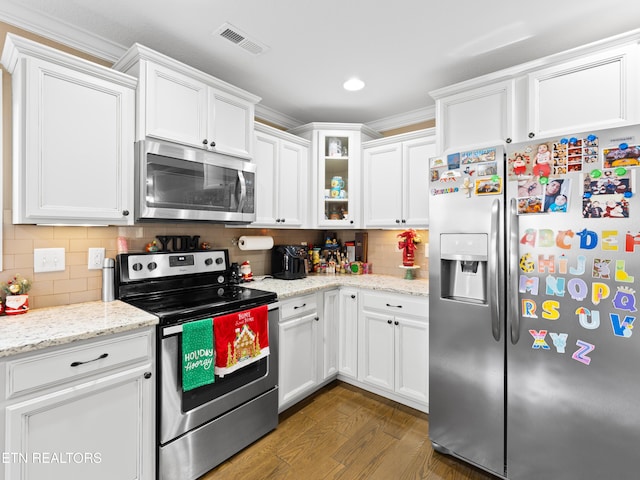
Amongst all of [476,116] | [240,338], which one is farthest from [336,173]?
[240,338]

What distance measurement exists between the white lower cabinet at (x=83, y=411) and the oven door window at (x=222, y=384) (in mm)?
168

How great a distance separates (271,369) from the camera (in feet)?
7.24

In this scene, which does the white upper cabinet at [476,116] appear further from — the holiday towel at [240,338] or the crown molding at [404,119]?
the holiday towel at [240,338]

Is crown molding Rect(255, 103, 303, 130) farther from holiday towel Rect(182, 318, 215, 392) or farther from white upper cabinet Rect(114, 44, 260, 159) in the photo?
holiday towel Rect(182, 318, 215, 392)

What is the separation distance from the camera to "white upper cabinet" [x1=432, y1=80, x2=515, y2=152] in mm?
2115

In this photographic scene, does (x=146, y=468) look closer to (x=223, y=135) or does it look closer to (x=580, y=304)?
→ (x=223, y=135)

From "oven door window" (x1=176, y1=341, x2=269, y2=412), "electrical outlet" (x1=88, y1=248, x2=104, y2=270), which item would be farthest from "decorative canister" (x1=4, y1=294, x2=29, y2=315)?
"oven door window" (x1=176, y1=341, x2=269, y2=412)

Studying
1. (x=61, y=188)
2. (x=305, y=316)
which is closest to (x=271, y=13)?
(x=61, y=188)

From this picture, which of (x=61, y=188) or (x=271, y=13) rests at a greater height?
(x=271, y=13)

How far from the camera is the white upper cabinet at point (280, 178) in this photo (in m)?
2.73

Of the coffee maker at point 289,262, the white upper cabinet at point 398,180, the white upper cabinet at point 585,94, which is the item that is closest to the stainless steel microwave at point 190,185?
the coffee maker at point 289,262

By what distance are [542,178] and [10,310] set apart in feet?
9.16

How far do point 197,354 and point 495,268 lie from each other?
1.67 metres

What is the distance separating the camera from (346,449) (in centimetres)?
207
